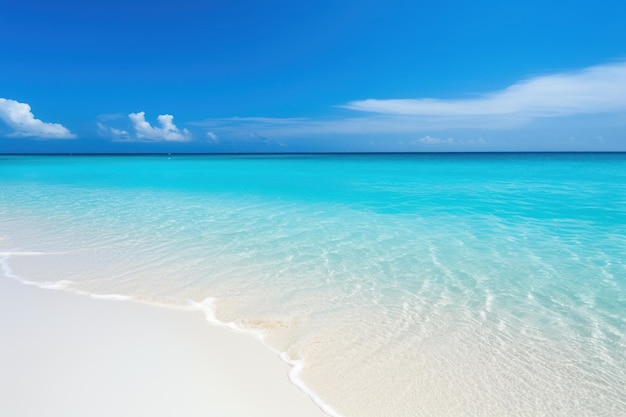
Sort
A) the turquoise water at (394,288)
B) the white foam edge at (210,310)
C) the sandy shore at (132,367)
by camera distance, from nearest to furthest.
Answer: the sandy shore at (132,367), the white foam edge at (210,310), the turquoise water at (394,288)

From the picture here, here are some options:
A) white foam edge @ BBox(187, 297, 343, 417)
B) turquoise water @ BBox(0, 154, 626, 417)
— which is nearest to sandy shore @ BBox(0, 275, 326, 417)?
white foam edge @ BBox(187, 297, 343, 417)

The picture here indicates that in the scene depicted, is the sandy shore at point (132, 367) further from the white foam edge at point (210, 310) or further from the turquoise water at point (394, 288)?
the turquoise water at point (394, 288)

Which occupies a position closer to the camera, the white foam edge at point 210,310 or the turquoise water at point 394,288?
the white foam edge at point 210,310

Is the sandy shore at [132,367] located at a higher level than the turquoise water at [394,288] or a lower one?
higher

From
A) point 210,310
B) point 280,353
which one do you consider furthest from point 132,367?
point 210,310

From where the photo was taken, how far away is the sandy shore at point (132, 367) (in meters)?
2.83

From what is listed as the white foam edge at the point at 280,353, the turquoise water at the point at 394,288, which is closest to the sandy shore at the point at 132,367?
the white foam edge at the point at 280,353

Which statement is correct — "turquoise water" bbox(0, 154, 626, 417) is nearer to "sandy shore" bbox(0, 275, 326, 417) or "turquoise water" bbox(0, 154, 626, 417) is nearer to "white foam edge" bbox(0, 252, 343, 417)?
"white foam edge" bbox(0, 252, 343, 417)

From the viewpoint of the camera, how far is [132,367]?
3314 millimetres

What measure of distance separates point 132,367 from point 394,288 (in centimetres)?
321

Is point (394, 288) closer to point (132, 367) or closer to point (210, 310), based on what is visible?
point (210, 310)

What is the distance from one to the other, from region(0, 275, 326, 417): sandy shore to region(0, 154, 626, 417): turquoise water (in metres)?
0.28

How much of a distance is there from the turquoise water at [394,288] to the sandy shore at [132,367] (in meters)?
0.28

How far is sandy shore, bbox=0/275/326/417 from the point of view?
2.83m
